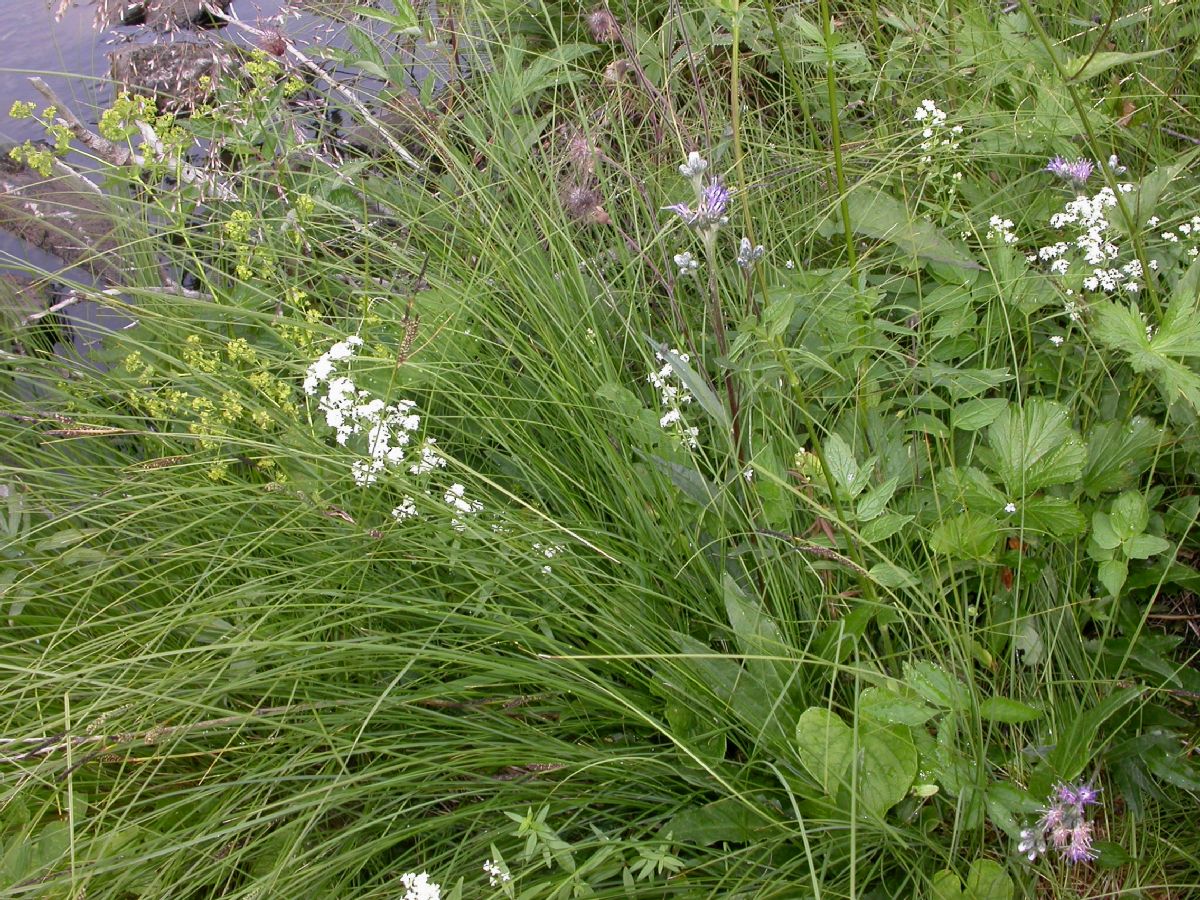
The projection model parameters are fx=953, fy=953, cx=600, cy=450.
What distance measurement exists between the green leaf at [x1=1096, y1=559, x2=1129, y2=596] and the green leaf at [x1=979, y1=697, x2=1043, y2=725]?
21 cm

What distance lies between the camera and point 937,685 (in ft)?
4.12

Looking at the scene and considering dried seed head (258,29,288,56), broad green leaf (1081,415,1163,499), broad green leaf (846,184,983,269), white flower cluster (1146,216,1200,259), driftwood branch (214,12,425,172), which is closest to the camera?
broad green leaf (1081,415,1163,499)

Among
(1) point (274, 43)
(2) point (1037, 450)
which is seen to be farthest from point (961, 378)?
(1) point (274, 43)

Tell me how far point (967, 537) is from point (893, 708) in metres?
0.30

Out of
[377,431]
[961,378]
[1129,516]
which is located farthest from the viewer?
[961,378]

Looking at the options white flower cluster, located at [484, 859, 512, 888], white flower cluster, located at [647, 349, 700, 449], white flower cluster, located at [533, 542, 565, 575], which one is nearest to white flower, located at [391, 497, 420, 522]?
white flower cluster, located at [533, 542, 565, 575]

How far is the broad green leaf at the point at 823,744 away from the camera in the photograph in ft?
3.87

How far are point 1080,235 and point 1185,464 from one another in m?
0.41

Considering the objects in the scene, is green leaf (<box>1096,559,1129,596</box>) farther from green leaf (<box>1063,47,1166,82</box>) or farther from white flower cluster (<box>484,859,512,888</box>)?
white flower cluster (<box>484,859,512,888</box>)

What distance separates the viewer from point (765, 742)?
1291 mm

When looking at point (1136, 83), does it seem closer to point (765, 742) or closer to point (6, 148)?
point (765, 742)

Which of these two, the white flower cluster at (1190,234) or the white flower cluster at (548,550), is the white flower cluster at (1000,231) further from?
the white flower cluster at (548,550)

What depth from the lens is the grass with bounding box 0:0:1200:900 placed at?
1.23 m

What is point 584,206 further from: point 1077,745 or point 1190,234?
point 1077,745
